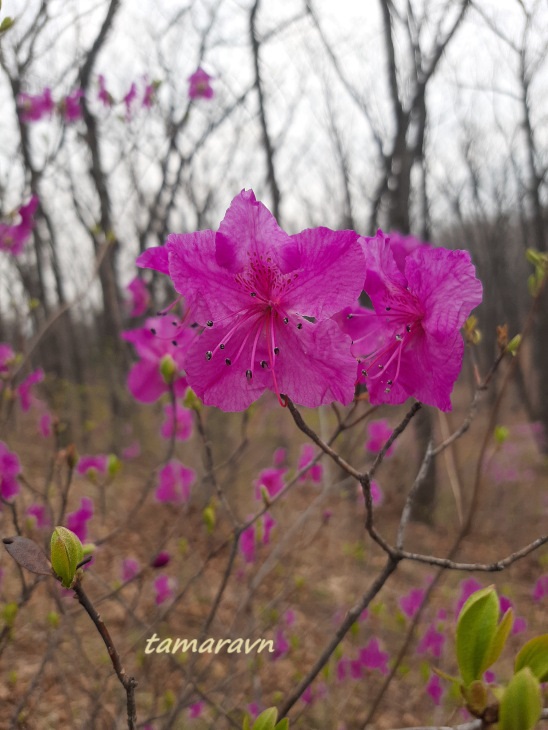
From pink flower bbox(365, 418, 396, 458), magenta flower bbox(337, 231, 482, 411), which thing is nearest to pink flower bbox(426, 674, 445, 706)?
pink flower bbox(365, 418, 396, 458)

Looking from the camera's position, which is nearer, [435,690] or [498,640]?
[498,640]

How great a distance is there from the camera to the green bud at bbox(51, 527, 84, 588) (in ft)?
1.93

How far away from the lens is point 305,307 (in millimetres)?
732

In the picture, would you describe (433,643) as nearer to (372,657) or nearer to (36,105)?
(372,657)

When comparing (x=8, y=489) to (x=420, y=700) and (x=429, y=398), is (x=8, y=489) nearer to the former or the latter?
(x=429, y=398)

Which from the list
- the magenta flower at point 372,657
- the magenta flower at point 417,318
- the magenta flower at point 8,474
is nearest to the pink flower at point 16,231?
the magenta flower at point 8,474

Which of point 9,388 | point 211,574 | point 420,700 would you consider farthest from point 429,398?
point 211,574

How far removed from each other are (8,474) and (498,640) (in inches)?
58.1

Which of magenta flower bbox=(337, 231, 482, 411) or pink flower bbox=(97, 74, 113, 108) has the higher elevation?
pink flower bbox=(97, 74, 113, 108)

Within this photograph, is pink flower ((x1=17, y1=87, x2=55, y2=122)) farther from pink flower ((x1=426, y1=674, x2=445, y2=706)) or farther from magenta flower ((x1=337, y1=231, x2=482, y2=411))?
pink flower ((x1=426, y1=674, x2=445, y2=706))

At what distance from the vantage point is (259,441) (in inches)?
267

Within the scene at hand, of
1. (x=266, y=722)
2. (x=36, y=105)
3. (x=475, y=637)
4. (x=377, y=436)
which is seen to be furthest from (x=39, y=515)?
(x=36, y=105)

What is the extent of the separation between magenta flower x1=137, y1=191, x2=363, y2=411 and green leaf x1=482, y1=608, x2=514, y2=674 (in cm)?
29

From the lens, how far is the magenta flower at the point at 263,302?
2.26ft
